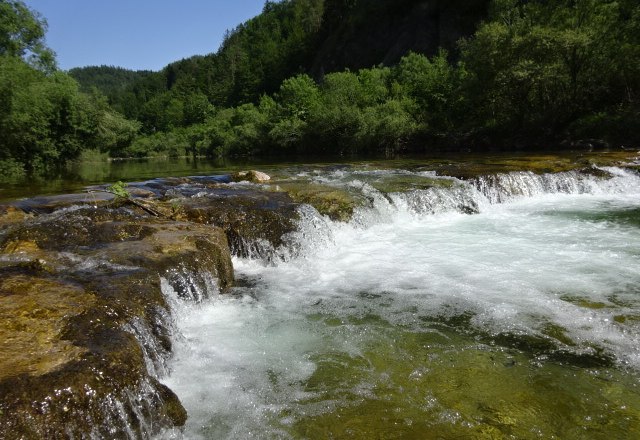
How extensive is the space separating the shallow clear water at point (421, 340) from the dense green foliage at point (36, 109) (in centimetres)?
1991

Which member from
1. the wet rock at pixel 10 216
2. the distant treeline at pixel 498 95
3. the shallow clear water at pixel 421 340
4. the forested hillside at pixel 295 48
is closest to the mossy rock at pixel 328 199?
the shallow clear water at pixel 421 340

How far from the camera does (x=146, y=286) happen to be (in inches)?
187

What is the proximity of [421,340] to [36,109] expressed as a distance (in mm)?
27043

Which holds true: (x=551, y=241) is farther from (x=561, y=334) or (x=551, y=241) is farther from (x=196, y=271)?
(x=196, y=271)

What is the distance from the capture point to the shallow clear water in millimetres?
3385

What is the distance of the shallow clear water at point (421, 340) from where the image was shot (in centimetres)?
338

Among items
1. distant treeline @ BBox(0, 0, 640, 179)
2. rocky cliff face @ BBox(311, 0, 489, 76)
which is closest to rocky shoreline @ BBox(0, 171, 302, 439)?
distant treeline @ BBox(0, 0, 640, 179)

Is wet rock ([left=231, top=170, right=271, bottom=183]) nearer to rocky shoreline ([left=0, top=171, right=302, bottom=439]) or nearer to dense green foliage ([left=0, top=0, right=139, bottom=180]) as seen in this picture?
rocky shoreline ([left=0, top=171, right=302, bottom=439])

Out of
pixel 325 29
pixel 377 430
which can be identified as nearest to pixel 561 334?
pixel 377 430

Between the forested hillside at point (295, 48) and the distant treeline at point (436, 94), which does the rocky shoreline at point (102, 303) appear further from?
the forested hillside at point (295, 48)

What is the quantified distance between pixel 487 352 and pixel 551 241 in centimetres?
547

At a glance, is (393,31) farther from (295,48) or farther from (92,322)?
(92,322)

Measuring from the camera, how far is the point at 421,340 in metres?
4.70

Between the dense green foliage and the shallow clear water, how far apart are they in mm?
19913
